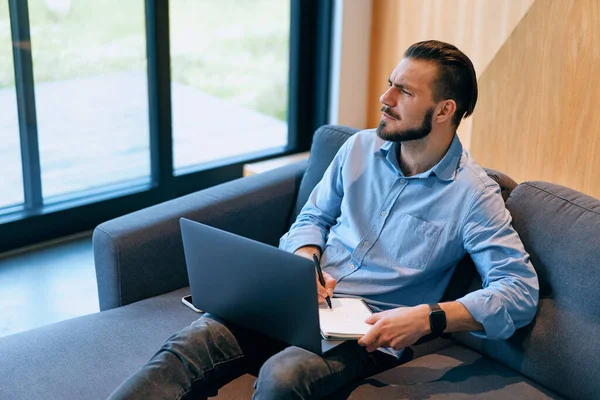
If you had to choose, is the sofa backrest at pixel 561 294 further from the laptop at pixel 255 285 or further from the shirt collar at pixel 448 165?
the laptop at pixel 255 285

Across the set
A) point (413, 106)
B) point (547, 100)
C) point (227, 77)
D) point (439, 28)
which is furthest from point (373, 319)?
point (227, 77)

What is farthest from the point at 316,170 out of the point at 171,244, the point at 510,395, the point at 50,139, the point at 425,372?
the point at 50,139

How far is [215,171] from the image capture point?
12.4 ft

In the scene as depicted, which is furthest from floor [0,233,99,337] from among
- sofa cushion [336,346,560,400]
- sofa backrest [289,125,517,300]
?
sofa cushion [336,346,560,400]

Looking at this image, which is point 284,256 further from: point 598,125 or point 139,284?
point 598,125

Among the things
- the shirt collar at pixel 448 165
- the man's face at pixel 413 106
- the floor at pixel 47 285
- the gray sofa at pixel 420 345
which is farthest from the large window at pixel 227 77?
the shirt collar at pixel 448 165

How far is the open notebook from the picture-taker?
177 centimetres

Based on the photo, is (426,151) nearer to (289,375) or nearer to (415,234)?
(415,234)

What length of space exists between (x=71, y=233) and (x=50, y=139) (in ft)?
1.39

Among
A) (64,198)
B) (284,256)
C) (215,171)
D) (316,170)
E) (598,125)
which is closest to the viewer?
(284,256)

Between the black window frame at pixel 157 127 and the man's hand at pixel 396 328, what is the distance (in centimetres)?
193

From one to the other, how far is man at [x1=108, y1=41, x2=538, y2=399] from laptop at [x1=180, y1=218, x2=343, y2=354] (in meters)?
0.05

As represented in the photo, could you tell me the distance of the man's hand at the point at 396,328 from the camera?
1.77 m

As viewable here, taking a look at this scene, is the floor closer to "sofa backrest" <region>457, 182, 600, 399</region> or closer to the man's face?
the man's face
